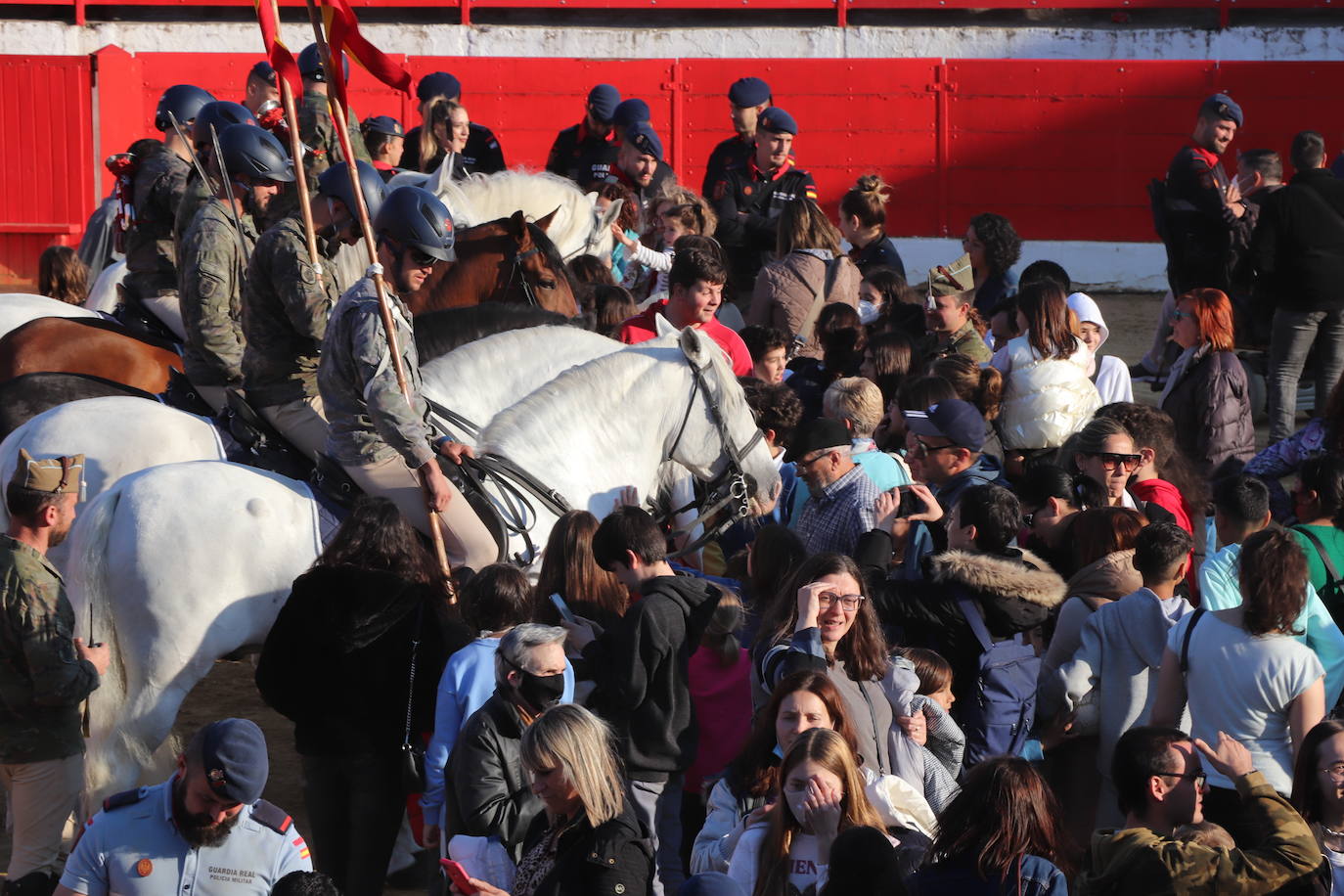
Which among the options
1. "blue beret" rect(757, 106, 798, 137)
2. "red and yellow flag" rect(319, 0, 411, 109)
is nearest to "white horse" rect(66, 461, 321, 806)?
"red and yellow flag" rect(319, 0, 411, 109)

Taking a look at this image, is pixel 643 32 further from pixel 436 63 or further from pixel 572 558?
pixel 572 558

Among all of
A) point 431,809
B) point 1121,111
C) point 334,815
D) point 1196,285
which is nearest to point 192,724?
point 334,815

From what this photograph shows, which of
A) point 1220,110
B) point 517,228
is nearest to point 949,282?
point 517,228

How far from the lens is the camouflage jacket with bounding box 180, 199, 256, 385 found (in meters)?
8.10

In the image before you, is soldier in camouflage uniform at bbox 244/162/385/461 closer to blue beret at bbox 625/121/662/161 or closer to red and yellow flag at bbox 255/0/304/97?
red and yellow flag at bbox 255/0/304/97

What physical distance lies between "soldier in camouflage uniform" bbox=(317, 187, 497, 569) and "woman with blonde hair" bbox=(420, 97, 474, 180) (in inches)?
241

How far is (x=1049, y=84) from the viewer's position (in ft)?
61.0

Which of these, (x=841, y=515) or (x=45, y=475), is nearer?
(x=45, y=475)

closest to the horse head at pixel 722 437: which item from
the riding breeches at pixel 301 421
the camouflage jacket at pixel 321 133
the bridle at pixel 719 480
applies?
the bridle at pixel 719 480

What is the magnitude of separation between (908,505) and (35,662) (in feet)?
11.3

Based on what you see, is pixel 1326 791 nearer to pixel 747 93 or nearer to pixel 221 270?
pixel 221 270

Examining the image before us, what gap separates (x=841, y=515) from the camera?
7160mm

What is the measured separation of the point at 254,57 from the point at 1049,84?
8964 millimetres

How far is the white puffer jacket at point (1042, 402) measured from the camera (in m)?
8.72
